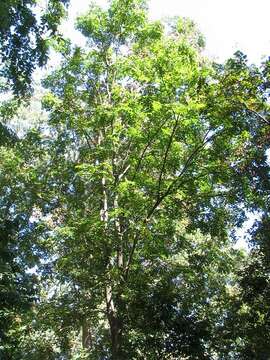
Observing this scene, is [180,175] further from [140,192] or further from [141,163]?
[141,163]

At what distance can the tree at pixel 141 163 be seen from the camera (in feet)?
34.5

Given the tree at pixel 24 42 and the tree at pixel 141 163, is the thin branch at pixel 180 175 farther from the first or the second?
the tree at pixel 24 42

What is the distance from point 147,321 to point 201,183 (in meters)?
3.79

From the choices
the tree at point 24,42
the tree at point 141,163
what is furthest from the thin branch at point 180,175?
the tree at point 24,42

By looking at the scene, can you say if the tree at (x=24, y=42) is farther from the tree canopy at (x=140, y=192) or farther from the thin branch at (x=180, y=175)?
the thin branch at (x=180, y=175)

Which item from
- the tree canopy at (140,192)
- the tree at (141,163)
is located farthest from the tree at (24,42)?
the tree at (141,163)

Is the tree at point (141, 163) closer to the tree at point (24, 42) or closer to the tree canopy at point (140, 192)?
the tree canopy at point (140, 192)

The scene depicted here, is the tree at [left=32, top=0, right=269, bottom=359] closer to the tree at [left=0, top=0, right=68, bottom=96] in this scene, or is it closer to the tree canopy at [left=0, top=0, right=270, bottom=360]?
the tree canopy at [left=0, top=0, right=270, bottom=360]

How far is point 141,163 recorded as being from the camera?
39.5 feet

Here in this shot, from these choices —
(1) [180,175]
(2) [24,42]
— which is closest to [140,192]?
(1) [180,175]

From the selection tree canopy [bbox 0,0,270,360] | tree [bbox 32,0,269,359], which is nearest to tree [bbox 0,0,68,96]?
tree canopy [bbox 0,0,270,360]

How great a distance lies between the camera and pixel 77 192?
43.7ft

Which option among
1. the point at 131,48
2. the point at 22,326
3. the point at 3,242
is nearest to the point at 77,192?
the point at 22,326

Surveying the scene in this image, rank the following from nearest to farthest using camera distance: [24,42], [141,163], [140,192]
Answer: [24,42], [140,192], [141,163]
